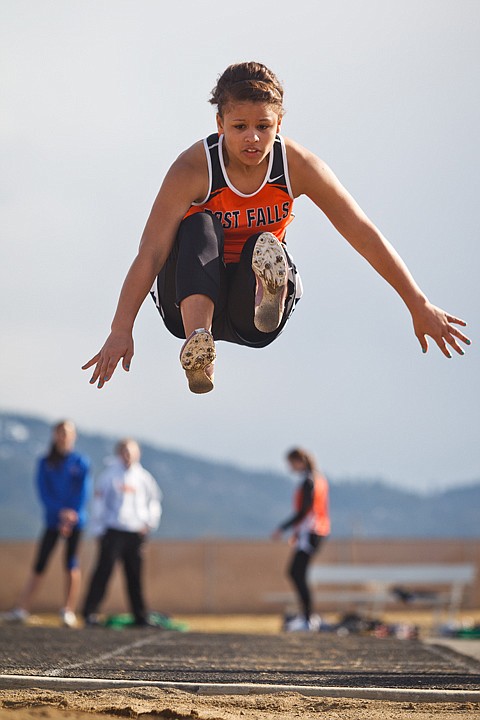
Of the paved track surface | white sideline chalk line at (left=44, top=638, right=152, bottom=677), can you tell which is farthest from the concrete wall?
white sideline chalk line at (left=44, top=638, right=152, bottom=677)

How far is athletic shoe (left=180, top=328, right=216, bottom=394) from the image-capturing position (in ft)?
13.0

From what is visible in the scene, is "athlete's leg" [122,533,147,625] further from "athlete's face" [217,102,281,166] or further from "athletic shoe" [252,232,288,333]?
"athlete's face" [217,102,281,166]

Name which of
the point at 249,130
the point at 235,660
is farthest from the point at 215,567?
the point at 249,130

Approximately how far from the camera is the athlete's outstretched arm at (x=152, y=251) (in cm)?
404

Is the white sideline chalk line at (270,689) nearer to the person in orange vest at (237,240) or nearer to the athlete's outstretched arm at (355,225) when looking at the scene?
the person in orange vest at (237,240)

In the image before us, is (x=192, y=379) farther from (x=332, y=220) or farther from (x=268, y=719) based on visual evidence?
(x=268, y=719)

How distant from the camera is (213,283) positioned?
4.18 metres

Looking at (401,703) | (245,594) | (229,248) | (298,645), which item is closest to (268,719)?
(401,703)

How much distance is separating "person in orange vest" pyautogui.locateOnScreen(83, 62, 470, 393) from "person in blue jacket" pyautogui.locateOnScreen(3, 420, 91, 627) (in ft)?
18.5

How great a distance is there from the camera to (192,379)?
4062 mm

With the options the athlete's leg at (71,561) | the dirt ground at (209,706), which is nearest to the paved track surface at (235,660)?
the dirt ground at (209,706)

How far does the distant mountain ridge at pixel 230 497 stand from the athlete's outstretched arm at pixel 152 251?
21.0m

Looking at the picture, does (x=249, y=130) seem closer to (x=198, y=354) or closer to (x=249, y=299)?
(x=249, y=299)

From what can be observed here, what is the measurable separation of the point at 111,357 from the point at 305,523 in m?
6.95
